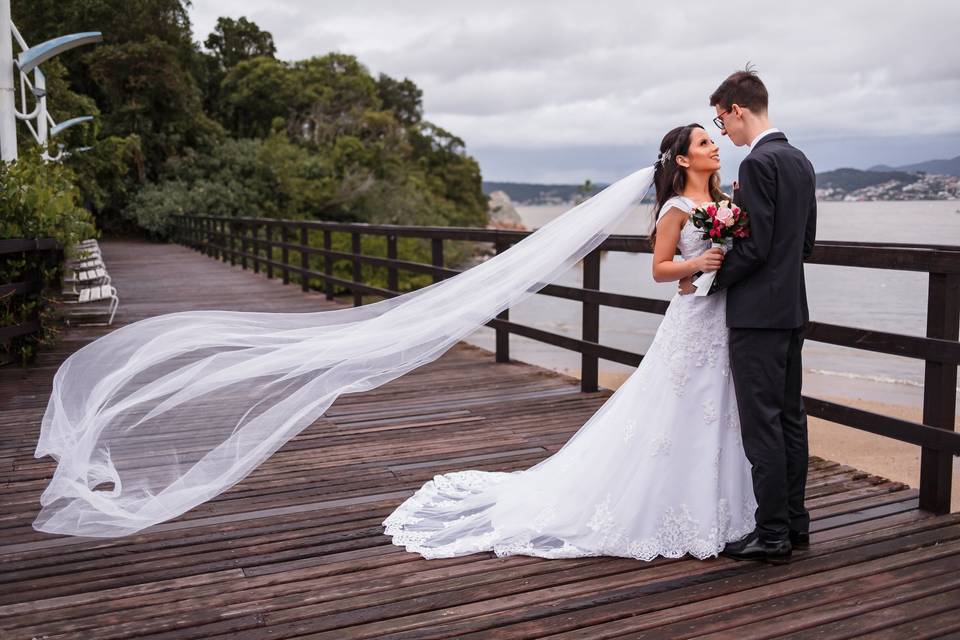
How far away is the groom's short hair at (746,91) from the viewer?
3102 millimetres

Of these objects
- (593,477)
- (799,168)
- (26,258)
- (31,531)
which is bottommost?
(31,531)

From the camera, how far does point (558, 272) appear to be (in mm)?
4281

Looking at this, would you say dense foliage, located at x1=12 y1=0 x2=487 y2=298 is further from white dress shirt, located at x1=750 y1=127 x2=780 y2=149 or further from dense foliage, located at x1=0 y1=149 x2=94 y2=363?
white dress shirt, located at x1=750 y1=127 x2=780 y2=149

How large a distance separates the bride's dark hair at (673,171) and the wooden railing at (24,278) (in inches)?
214

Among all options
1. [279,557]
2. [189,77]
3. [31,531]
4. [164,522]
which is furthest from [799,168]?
[189,77]

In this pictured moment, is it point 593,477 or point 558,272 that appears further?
point 558,272

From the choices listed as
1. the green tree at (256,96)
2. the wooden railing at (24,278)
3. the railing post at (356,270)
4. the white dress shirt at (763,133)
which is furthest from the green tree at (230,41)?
the white dress shirt at (763,133)

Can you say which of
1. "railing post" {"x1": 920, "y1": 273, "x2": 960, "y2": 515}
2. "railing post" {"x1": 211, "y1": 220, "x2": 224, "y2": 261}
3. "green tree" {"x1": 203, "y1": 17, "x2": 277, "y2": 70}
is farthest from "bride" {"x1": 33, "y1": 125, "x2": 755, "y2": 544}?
"green tree" {"x1": 203, "y1": 17, "x2": 277, "y2": 70}

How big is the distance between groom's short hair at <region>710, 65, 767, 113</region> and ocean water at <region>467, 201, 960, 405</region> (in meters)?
2.98

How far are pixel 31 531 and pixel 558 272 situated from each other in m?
2.59

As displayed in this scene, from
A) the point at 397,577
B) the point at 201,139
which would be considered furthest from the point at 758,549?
the point at 201,139

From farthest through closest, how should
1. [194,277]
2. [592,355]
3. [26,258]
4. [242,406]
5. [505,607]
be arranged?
[194,277] → [26,258] → [592,355] → [242,406] → [505,607]

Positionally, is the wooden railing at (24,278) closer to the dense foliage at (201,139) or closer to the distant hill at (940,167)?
the distant hill at (940,167)

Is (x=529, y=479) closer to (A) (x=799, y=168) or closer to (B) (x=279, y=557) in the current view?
(B) (x=279, y=557)
